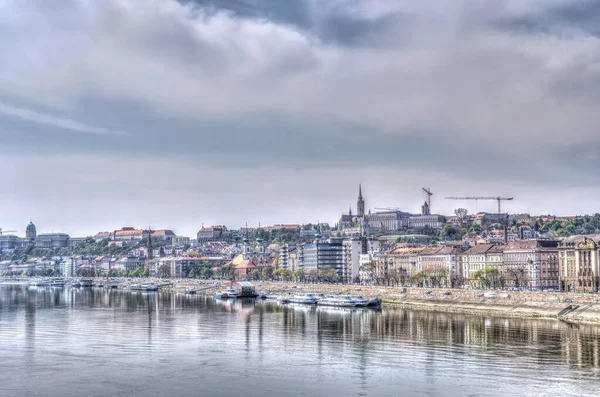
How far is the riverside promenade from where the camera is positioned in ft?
240

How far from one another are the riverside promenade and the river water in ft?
11.8

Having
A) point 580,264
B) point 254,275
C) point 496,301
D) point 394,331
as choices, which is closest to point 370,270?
point 254,275

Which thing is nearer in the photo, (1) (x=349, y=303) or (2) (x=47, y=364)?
(2) (x=47, y=364)

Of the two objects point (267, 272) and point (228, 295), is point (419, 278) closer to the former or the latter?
point (228, 295)

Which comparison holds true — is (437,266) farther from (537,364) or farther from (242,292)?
(537,364)

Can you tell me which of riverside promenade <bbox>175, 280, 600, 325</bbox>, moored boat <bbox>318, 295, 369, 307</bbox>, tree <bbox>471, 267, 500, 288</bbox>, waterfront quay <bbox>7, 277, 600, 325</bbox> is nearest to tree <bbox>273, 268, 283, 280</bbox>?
waterfront quay <bbox>7, 277, 600, 325</bbox>

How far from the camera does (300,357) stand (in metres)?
51.2

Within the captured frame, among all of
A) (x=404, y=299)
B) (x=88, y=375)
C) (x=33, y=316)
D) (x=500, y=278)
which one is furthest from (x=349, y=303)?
(x=88, y=375)

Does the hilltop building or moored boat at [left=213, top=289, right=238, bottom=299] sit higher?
the hilltop building

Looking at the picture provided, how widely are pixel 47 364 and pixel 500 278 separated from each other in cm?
7732

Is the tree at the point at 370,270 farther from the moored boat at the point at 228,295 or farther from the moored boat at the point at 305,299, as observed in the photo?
the moored boat at the point at 305,299

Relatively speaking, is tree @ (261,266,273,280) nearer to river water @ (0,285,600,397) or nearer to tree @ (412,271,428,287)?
tree @ (412,271,428,287)

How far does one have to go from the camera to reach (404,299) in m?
99.0

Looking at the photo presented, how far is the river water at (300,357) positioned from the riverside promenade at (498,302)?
360 centimetres
